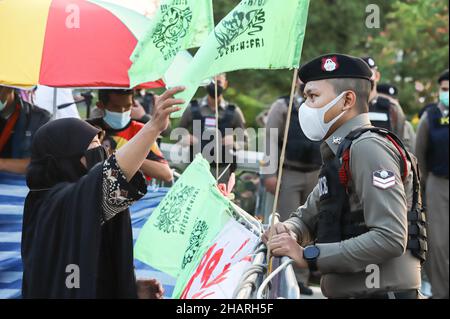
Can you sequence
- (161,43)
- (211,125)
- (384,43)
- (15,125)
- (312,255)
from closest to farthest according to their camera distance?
(312,255)
(161,43)
(15,125)
(211,125)
(384,43)

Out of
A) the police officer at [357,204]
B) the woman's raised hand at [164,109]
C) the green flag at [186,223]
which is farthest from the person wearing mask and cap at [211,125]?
the woman's raised hand at [164,109]

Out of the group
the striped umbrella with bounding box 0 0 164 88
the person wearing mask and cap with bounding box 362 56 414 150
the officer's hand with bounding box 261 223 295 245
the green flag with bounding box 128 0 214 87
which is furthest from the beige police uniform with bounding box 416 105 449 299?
the officer's hand with bounding box 261 223 295 245

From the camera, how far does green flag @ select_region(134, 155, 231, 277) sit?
507cm

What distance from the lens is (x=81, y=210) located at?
173 inches

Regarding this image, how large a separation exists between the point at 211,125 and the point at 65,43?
5.00 m

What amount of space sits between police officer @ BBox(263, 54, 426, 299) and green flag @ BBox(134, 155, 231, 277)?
465 mm

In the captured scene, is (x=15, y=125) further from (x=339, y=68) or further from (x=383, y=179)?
(x=383, y=179)

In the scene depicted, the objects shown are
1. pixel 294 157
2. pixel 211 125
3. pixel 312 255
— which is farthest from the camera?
pixel 211 125

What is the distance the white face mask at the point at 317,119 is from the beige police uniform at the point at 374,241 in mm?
352

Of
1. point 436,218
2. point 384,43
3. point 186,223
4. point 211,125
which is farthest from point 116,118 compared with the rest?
point 384,43

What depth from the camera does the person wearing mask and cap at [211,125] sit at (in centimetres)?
1123

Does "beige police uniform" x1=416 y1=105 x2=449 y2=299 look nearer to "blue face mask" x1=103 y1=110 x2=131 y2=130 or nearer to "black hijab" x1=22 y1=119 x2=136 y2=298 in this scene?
"blue face mask" x1=103 y1=110 x2=131 y2=130

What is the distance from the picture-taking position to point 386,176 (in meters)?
4.22
